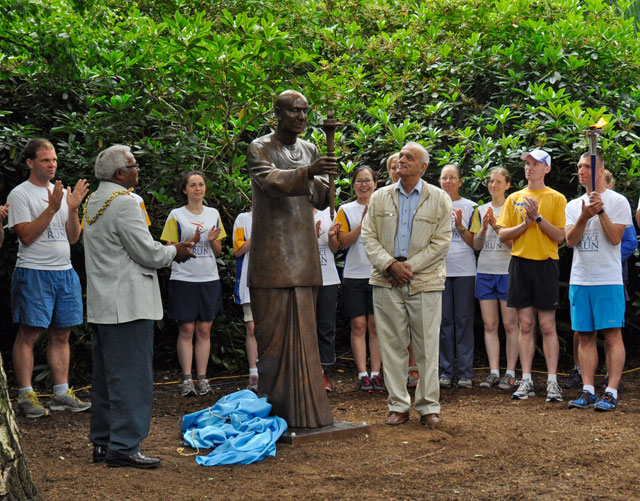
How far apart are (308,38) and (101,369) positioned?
7701 mm

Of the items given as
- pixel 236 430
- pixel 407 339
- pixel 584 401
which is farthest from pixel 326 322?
pixel 584 401

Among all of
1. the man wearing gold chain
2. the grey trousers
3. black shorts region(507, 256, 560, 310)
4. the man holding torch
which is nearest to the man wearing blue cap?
black shorts region(507, 256, 560, 310)

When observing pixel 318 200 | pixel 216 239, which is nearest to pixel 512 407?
pixel 318 200

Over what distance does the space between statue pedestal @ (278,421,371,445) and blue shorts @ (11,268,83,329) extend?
7.72 feet

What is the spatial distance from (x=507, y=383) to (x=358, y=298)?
1.71 meters

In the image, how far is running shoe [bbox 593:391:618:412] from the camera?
6.61 m

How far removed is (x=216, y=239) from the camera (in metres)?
7.68

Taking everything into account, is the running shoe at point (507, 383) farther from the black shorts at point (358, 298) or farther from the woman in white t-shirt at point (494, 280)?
the black shorts at point (358, 298)

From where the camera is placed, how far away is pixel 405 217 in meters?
6.41

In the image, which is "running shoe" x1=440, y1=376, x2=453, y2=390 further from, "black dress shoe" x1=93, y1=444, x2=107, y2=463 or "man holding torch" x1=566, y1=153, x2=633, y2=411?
"black dress shoe" x1=93, y1=444, x2=107, y2=463

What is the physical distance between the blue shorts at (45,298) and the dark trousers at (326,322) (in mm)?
2371

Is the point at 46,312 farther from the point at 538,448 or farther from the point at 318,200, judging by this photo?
the point at 538,448

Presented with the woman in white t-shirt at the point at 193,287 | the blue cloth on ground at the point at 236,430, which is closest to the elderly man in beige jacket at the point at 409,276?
the blue cloth on ground at the point at 236,430

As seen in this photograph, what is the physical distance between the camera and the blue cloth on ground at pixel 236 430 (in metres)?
5.18
